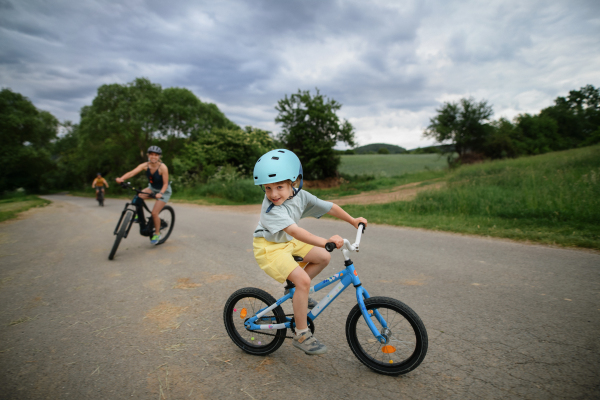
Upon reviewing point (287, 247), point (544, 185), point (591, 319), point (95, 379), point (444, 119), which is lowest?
point (95, 379)

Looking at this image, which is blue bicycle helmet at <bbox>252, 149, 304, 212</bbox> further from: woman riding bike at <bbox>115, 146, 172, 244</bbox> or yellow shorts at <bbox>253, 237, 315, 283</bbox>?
woman riding bike at <bbox>115, 146, 172, 244</bbox>

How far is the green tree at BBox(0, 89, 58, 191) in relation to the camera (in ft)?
129

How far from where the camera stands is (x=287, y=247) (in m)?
2.63

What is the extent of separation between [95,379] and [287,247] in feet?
6.00

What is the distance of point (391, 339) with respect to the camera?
95.3 inches

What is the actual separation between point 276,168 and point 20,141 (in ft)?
183

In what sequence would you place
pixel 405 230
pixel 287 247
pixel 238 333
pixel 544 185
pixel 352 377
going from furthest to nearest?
pixel 544 185, pixel 405 230, pixel 238 333, pixel 287 247, pixel 352 377

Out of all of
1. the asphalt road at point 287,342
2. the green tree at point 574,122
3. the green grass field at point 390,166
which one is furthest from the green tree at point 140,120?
the green tree at point 574,122

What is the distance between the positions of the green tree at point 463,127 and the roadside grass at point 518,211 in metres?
21.3

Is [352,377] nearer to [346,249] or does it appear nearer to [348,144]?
[346,249]

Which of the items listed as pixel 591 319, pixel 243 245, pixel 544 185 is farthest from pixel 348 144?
pixel 591 319

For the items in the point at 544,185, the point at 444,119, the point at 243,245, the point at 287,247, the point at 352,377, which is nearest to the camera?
the point at 352,377

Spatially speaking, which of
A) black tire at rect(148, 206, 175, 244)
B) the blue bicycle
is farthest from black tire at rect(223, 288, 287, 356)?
black tire at rect(148, 206, 175, 244)

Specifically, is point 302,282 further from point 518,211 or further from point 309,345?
point 518,211
